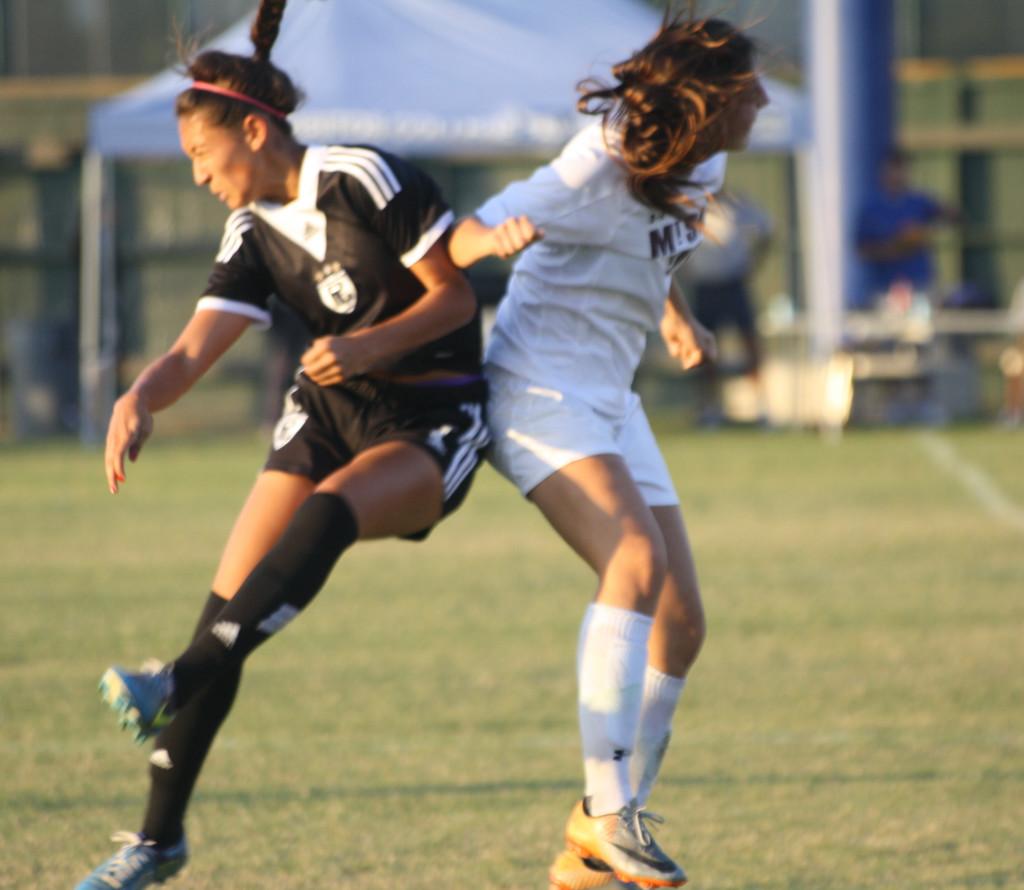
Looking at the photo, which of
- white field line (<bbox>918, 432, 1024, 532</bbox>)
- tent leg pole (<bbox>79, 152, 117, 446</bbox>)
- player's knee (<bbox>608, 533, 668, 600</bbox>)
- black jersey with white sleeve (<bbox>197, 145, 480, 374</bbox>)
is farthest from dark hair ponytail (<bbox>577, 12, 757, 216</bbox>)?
tent leg pole (<bbox>79, 152, 117, 446</bbox>)

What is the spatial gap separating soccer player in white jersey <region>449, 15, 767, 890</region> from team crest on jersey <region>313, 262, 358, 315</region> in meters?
0.28

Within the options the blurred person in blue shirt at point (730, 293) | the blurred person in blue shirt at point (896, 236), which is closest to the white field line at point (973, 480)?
the blurred person in blue shirt at point (896, 236)

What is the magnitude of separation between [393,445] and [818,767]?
1782 millimetres

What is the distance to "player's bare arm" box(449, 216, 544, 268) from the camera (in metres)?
3.51

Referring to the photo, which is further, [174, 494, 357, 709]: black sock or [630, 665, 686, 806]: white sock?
[630, 665, 686, 806]: white sock

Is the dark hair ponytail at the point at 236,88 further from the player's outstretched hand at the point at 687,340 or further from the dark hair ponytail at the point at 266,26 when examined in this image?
the player's outstretched hand at the point at 687,340

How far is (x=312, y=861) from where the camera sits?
13.4ft

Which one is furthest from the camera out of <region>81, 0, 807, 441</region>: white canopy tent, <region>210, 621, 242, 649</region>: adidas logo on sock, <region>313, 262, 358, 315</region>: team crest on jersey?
<region>81, 0, 807, 441</region>: white canopy tent

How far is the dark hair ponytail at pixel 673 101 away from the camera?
12.1 ft

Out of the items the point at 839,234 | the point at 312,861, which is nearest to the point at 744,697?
the point at 312,861

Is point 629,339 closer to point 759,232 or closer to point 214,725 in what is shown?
point 214,725

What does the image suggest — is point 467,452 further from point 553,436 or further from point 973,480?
point 973,480

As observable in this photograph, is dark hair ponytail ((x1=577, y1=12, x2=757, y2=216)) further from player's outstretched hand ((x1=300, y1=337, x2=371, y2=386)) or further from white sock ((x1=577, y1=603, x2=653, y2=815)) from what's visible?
white sock ((x1=577, y1=603, x2=653, y2=815))

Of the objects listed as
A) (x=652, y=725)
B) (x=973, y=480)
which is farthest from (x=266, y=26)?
(x=973, y=480)
